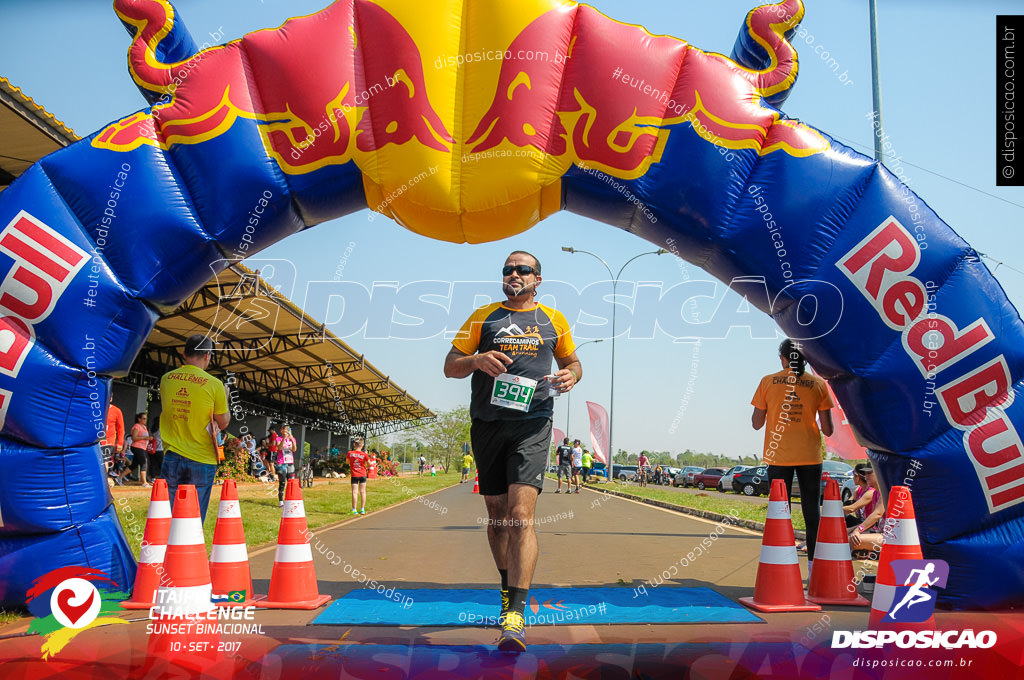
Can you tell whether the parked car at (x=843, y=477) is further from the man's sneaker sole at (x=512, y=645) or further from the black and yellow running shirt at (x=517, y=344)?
the man's sneaker sole at (x=512, y=645)

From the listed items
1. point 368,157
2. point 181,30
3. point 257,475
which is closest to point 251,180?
point 368,157

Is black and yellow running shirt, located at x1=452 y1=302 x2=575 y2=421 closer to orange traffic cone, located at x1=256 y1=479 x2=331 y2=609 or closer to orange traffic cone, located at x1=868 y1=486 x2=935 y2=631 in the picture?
orange traffic cone, located at x1=256 y1=479 x2=331 y2=609

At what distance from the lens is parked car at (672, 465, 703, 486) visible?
37603 millimetres

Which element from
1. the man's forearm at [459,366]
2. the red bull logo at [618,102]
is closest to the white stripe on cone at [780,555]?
the man's forearm at [459,366]

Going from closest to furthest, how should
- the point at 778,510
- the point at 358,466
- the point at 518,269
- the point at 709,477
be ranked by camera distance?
1. the point at 518,269
2. the point at 778,510
3. the point at 358,466
4. the point at 709,477

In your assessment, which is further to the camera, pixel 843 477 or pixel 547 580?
pixel 843 477

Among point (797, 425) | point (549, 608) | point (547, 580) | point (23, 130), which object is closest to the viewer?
point (549, 608)

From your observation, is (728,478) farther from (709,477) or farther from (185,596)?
(185,596)

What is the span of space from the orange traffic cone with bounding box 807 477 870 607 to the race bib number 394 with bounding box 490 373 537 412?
7.49ft

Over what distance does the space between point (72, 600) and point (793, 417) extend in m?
5.03

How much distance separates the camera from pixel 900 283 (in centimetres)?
454

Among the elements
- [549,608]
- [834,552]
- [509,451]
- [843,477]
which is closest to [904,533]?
[834,552]

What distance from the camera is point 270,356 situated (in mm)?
23578

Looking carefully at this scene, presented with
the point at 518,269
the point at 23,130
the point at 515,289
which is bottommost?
the point at 515,289
